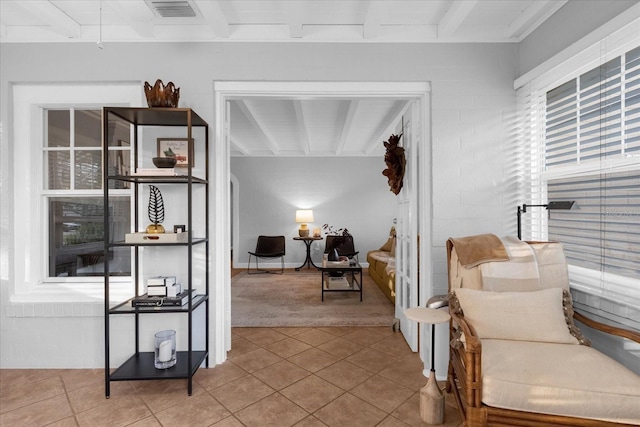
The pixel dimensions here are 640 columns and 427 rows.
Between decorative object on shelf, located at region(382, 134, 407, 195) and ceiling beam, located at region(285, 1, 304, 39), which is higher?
ceiling beam, located at region(285, 1, 304, 39)

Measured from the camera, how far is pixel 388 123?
16.1 ft

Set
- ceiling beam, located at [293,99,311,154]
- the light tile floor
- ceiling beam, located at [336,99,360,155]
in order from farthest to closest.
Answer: ceiling beam, located at [293,99,311,154], ceiling beam, located at [336,99,360,155], the light tile floor

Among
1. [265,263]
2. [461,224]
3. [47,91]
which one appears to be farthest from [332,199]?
[47,91]

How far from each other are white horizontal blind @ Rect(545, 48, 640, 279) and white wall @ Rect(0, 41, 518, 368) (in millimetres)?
346

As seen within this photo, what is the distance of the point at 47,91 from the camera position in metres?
2.60

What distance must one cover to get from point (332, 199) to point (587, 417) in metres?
6.20

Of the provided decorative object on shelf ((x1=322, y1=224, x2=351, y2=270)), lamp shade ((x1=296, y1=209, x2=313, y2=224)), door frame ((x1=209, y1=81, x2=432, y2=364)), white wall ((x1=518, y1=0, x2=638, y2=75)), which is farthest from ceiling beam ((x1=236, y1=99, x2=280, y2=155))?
white wall ((x1=518, y1=0, x2=638, y2=75))

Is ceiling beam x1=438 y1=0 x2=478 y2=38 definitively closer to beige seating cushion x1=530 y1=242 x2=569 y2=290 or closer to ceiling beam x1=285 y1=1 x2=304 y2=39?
ceiling beam x1=285 y1=1 x2=304 y2=39

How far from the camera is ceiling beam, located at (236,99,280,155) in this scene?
3906mm

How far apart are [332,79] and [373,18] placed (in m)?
0.51

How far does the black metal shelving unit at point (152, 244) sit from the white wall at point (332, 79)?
0.33m

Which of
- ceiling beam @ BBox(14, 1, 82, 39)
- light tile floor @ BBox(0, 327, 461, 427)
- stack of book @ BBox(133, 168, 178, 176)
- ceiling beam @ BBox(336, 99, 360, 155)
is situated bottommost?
light tile floor @ BBox(0, 327, 461, 427)

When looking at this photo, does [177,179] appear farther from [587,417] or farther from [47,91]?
[587,417]

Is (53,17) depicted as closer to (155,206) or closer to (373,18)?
(155,206)
